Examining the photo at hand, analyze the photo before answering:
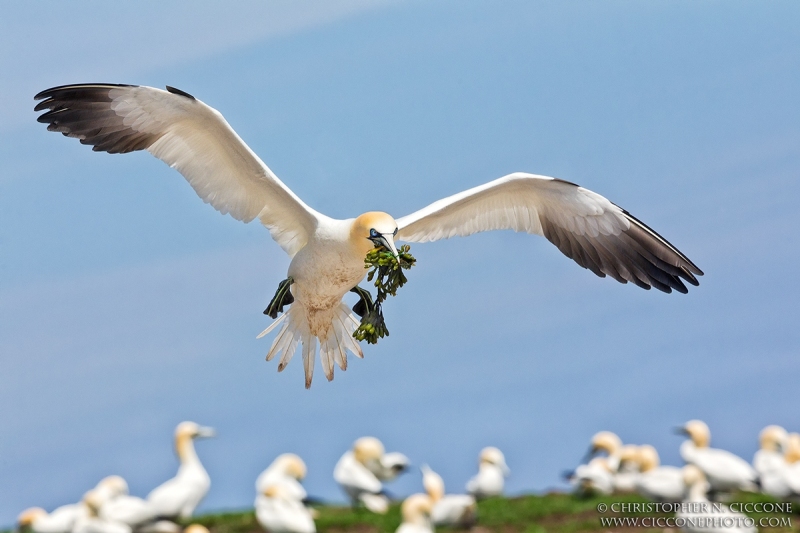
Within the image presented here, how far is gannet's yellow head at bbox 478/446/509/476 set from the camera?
50.4ft

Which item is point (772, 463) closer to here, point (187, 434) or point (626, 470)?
point (626, 470)

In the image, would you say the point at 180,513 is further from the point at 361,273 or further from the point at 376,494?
the point at 361,273

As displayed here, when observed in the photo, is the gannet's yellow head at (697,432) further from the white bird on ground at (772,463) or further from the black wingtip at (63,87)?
the black wingtip at (63,87)

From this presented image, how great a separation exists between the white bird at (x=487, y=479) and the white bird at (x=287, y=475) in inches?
71.3

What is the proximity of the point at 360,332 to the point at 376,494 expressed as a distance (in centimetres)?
400

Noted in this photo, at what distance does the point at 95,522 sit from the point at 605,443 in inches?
241

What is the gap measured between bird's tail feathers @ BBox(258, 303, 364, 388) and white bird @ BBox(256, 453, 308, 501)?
5.82 ft

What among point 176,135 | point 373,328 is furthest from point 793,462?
point 176,135

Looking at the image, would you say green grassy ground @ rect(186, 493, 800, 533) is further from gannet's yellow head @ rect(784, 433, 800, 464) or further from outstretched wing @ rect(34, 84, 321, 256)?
outstretched wing @ rect(34, 84, 321, 256)

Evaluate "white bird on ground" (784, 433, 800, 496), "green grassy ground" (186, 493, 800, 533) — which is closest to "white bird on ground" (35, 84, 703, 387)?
"green grassy ground" (186, 493, 800, 533)

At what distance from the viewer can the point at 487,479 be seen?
14836mm

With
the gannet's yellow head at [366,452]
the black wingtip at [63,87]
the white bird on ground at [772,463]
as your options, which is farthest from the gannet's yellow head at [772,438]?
the black wingtip at [63,87]

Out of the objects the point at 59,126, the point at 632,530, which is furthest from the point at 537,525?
the point at 59,126

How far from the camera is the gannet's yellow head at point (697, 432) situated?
15.7 m
